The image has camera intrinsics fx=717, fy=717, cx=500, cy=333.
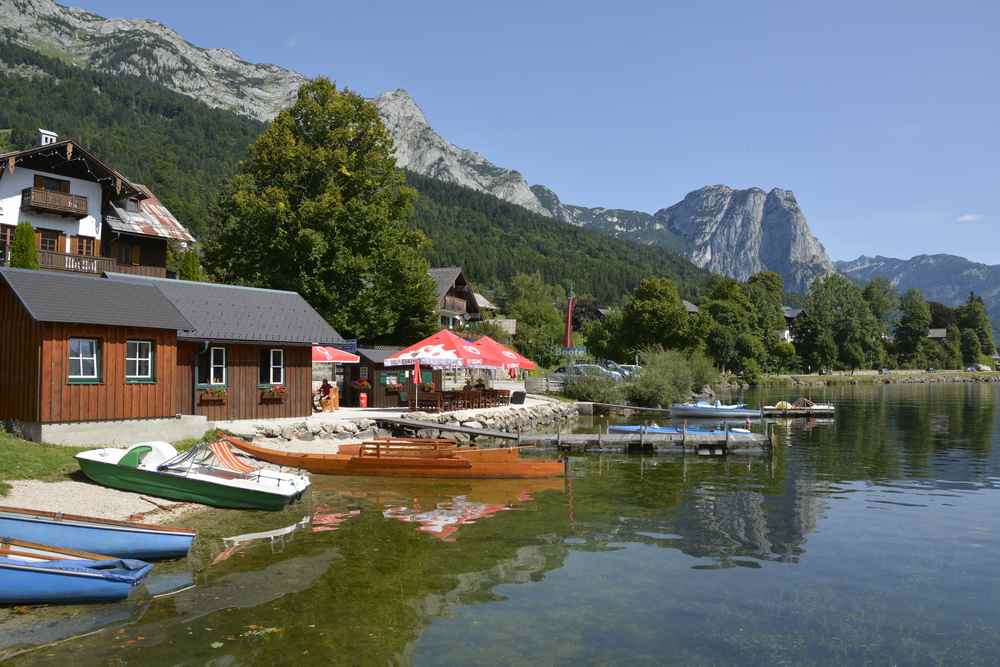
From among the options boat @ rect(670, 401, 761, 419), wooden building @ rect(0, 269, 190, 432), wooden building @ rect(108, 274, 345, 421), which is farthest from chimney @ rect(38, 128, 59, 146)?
boat @ rect(670, 401, 761, 419)

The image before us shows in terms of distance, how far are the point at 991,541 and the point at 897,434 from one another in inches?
959

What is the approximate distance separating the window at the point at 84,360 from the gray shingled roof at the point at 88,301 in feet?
2.38

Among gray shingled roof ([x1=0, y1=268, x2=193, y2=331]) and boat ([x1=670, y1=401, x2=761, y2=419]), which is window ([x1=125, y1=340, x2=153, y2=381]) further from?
boat ([x1=670, y1=401, x2=761, y2=419])

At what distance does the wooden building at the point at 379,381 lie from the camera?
35688 millimetres

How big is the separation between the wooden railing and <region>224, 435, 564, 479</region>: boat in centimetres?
2330

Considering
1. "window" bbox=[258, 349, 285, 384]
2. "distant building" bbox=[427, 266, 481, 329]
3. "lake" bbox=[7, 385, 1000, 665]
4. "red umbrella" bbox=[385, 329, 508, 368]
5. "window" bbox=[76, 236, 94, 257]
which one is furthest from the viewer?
"distant building" bbox=[427, 266, 481, 329]

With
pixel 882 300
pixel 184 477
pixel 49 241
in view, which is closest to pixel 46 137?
pixel 49 241

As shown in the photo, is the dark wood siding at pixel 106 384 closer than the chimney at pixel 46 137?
Yes

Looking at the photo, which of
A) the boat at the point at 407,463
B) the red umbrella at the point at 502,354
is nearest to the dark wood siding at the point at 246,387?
the boat at the point at 407,463

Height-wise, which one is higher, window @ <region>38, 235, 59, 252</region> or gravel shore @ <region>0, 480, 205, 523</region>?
window @ <region>38, 235, 59, 252</region>

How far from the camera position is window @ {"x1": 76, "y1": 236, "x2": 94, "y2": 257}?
40.8m

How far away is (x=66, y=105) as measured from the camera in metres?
141

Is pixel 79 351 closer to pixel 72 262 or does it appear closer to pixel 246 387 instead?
pixel 246 387

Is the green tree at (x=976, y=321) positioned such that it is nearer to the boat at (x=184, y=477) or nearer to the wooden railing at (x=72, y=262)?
the wooden railing at (x=72, y=262)
